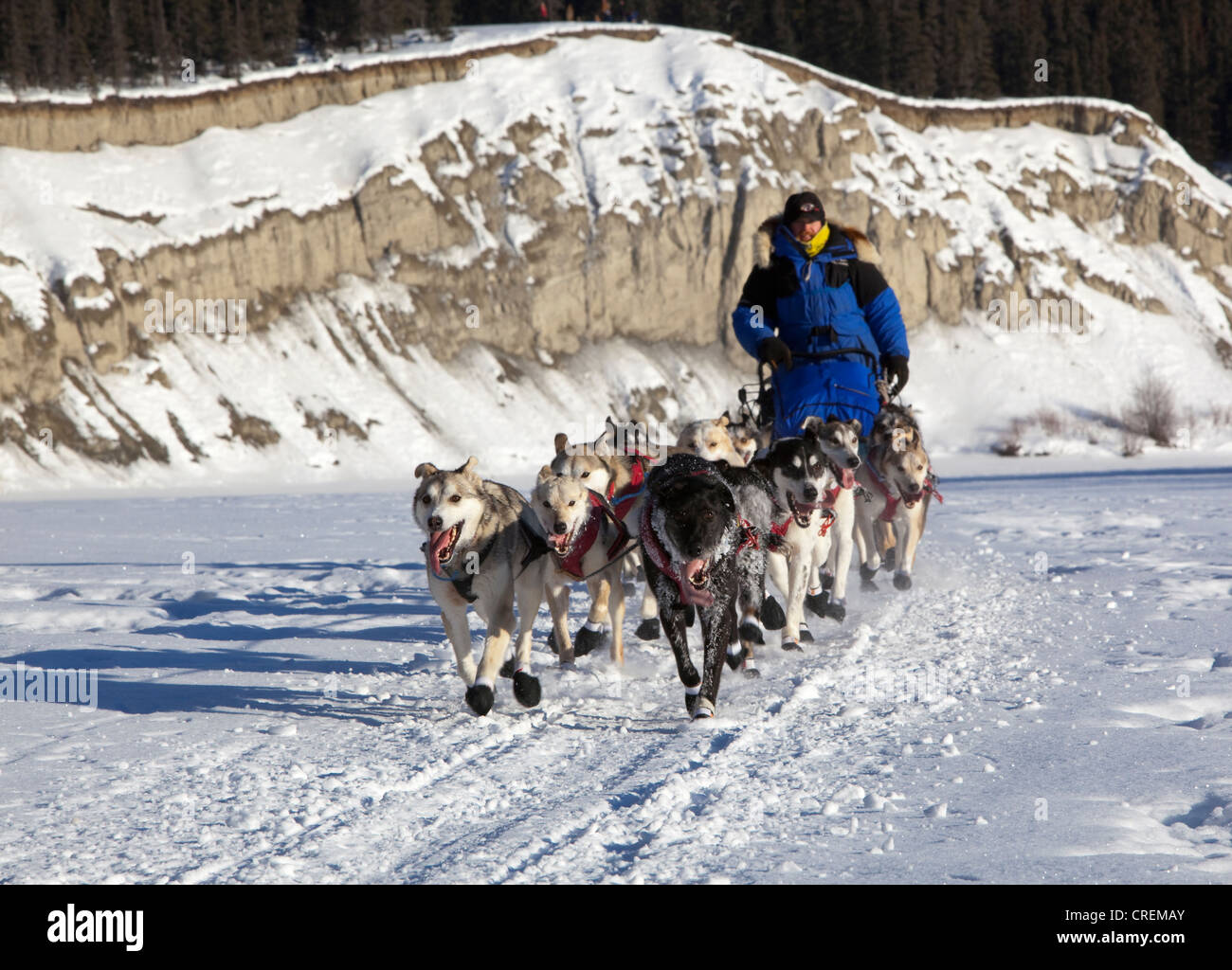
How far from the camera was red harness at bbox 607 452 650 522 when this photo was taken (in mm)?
6301

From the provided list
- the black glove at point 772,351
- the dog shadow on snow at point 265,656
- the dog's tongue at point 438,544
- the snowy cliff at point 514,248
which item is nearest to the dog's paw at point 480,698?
the dog shadow on snow at point 265,656

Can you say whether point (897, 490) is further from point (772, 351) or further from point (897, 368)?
point (772, 351)

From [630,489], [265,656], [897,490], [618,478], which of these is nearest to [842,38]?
[897,490]

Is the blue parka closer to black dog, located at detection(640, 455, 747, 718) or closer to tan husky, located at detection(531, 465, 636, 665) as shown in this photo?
tan husky, located at detection(531, 465, 636, 665)

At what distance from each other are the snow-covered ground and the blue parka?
1436mm

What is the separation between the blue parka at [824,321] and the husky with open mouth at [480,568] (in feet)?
8.47

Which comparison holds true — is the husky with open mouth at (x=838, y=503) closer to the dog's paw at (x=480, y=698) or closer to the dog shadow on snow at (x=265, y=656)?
the dog shadow on snow at (x=265, y=656)

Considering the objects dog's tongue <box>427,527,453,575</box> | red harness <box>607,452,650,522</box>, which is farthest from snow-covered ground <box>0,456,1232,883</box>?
red harness <box>607,452,650,522</box>

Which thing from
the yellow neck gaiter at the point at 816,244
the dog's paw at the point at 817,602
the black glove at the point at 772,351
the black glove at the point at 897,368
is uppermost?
the yellow neck gaiter at the point at 816,244

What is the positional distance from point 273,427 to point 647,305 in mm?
16309

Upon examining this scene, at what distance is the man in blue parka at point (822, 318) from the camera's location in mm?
7328

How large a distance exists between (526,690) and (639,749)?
696mm

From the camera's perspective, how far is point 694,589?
16.5ft

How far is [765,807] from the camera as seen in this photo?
3.72m
